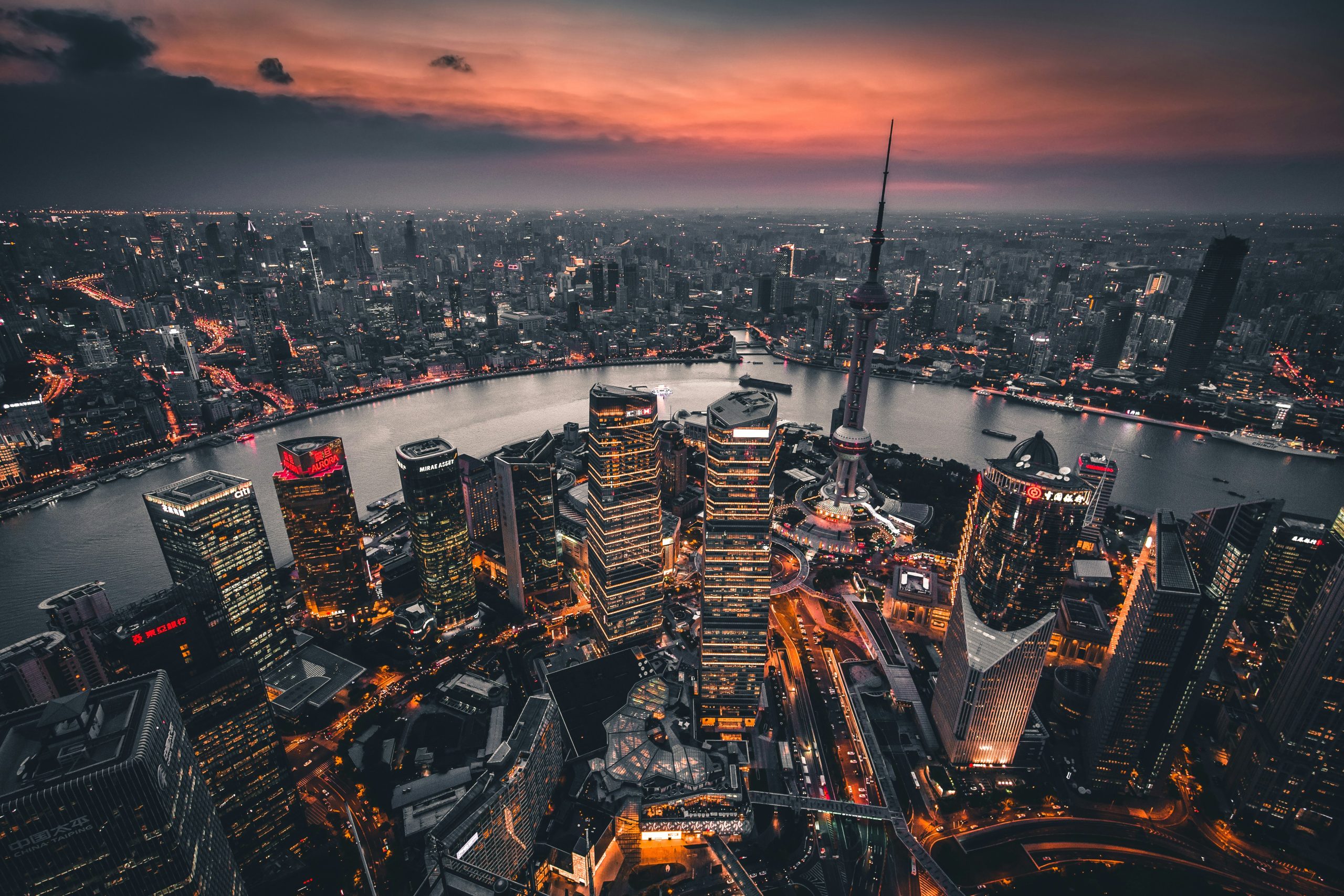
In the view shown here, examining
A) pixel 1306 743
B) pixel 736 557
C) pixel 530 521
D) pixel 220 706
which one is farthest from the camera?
pixel 530 521

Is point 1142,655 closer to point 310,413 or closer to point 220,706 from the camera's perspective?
point 220,706

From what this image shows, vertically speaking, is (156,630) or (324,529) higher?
(156,630)

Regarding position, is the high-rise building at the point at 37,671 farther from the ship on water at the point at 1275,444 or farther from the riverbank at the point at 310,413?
the ship on water at the point at 1275,444

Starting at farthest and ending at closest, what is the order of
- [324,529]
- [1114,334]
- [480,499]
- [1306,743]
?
[1114,334] < [480,499] < [324,529] < [1306,743]

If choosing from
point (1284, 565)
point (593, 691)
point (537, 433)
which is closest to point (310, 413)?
point (537, 433)

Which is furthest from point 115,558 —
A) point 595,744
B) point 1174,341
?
point 1174,341

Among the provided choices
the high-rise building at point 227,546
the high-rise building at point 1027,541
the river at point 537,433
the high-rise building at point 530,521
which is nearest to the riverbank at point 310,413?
the river at point 537,433

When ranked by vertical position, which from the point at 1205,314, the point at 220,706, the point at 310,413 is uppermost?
the point at 1205,314
